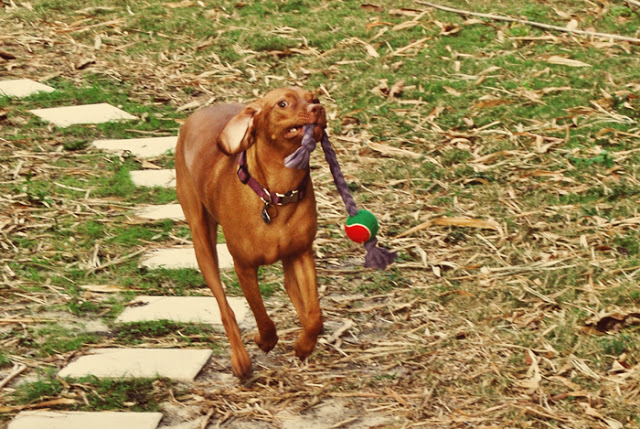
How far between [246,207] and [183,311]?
1.18 metres

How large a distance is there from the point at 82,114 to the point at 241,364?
163 inches

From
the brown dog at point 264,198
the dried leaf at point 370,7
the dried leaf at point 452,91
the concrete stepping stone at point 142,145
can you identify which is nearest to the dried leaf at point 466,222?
the brown dog at point 264,198

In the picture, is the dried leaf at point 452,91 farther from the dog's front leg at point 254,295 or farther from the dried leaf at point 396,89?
the dog's front leg at point 254,295

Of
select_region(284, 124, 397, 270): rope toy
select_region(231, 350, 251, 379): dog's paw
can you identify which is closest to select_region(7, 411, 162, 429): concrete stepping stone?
select_region(231, 350, 251, 379): dog's paw

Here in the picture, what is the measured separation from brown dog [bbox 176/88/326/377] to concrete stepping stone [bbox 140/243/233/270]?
1.12m

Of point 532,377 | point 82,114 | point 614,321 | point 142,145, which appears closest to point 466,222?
point 614,321

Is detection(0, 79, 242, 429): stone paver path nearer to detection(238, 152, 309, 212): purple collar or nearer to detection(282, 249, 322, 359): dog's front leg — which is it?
detection(282, 249, 322, 359): dog's front leg

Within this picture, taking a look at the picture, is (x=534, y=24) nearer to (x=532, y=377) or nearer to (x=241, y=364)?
(x=532, y=377)

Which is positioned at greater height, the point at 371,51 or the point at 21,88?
A: the point at 21,88

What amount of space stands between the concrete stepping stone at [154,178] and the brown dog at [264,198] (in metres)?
2.20

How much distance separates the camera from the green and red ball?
4.15 m

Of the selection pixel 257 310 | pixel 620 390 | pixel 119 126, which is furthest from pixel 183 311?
pixel 119 126

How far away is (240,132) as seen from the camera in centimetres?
394

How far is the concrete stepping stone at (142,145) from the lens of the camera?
23.3ft
